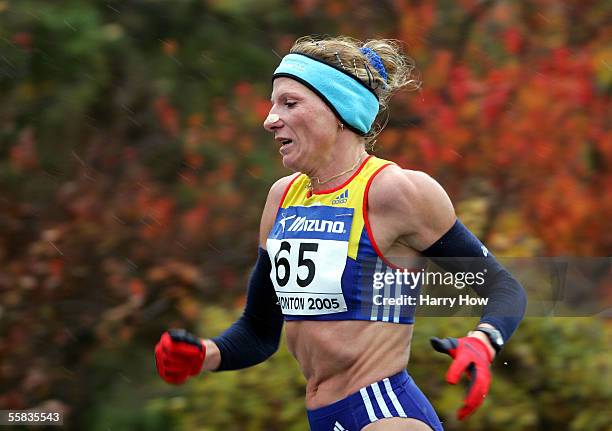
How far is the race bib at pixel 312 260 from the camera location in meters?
3.23

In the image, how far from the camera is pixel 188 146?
745 cm

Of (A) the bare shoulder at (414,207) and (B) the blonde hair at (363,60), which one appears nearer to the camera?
(A) the bare shoulder at (414,207)

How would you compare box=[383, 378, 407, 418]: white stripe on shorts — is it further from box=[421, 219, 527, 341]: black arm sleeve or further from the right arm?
the right arm

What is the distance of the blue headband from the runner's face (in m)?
0.03

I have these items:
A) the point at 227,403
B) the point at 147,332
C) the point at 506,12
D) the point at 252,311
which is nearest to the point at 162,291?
the point at 147,332

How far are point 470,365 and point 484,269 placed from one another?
0.45 m

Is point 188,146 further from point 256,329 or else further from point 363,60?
point 363,60

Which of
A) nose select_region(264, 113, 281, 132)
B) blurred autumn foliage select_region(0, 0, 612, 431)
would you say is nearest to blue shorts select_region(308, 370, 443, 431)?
nose select_region(264, 113, 281, 132)

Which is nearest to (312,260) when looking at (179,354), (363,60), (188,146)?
(179,354)

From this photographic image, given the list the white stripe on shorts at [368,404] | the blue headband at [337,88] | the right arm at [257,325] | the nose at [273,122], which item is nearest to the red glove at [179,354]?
the right arm at [257,325]

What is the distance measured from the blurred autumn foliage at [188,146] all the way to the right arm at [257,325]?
8.16ft

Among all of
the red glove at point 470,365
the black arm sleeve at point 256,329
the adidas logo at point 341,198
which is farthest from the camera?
the black arm sleeve at point 256,329

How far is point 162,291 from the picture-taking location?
24.5 ft

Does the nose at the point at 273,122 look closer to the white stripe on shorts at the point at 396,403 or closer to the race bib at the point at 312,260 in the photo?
the race bib at the point at 312,260
